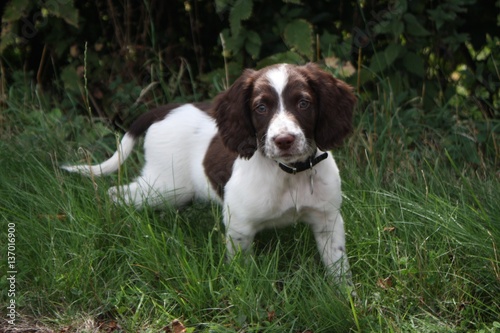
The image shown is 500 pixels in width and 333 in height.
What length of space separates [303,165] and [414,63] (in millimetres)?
1927

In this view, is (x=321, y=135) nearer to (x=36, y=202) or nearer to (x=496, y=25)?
(x=36, y=202)

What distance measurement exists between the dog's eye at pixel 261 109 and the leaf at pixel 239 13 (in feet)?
5.09

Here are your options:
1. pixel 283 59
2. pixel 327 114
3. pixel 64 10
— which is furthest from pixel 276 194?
pixel 64 10

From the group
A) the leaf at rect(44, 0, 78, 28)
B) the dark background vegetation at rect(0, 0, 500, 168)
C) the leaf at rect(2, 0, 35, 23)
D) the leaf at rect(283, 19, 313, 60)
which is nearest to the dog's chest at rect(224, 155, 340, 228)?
the dark background vegetation at rect(0, 0, 500, 168)

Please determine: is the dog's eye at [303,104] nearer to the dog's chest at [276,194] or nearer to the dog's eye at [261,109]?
the dog's eye at [261,109]

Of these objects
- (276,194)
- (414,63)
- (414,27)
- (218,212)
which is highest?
(414,27)

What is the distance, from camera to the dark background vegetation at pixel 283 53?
5.02 m

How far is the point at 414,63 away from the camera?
5.21 metres

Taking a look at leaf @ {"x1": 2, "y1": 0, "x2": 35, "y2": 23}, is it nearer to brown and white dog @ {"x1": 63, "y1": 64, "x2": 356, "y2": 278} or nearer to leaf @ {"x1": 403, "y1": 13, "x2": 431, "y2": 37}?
brown and white dog @ {"x1": 63, "y1": 64, "x2": 356, "y2": 278}

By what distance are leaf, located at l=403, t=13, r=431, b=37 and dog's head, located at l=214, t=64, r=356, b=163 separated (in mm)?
1544


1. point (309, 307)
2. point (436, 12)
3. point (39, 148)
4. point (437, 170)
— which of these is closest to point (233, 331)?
point (309, 307)

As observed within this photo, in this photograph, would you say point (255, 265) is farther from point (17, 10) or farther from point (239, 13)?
point (17, 10)

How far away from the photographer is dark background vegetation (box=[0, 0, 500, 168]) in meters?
5.02

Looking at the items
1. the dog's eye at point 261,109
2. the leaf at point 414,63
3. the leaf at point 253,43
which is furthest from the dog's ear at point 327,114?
the leaf at point 414,63
